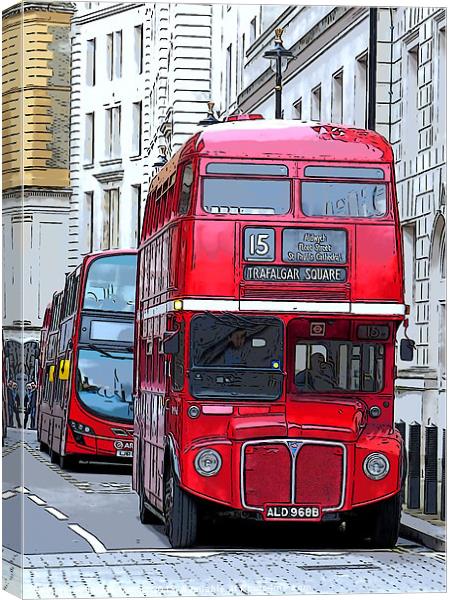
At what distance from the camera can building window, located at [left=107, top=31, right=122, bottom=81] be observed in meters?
17.4

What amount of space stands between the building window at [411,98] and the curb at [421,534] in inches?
124

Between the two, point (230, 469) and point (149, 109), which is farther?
point (149, 109)

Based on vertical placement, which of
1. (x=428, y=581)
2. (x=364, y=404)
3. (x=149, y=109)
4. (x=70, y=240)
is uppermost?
(x=149, y=109)

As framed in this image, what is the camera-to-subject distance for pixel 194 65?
17.7m

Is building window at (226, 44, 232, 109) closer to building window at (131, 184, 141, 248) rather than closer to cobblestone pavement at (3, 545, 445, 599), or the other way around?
building window at (131, 184, 141, 248)

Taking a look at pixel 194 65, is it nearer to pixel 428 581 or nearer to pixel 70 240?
pixel 70 240

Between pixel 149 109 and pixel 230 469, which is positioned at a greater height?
pixel 149 109

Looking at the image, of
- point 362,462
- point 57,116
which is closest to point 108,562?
point 362,462

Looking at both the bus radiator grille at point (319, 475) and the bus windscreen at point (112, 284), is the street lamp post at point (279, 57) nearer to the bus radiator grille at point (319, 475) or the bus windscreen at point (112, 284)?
the bus windscreen at point (112, 284)

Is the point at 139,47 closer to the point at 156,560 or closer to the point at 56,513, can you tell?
the point at 56,513

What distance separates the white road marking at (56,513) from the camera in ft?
55.2

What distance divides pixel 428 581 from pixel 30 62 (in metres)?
5.33

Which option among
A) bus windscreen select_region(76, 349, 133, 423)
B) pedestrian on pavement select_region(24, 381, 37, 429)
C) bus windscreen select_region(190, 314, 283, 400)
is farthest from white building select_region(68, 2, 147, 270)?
bus windscreen select_region(190, 314, 283, 400)

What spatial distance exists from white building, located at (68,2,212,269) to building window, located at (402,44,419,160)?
170 centimetres
